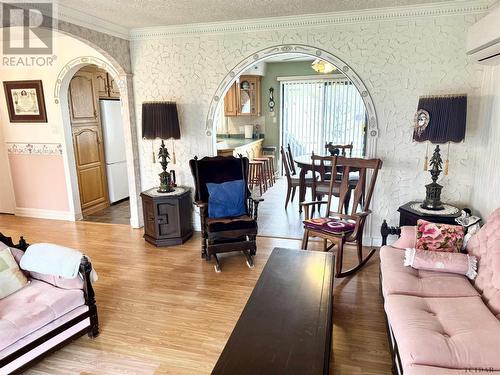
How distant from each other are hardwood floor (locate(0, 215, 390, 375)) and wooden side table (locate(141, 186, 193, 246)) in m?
0.14

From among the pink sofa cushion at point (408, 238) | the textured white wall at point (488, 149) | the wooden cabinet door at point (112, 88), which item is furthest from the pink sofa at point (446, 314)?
the wooden cabinet door at point (112, 88)

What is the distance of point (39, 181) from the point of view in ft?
17.1

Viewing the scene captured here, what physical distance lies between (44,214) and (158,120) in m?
2.68

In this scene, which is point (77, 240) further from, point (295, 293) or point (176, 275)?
point (295, 293)

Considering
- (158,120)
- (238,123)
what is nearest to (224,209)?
(158,120)

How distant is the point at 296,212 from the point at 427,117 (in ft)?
8.59

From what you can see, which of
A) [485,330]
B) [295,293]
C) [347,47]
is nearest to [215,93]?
[347,47]

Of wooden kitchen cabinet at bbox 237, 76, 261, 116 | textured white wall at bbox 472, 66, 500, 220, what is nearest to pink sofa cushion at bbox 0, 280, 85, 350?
textured white wall at bbox 472, 66, 500, 220

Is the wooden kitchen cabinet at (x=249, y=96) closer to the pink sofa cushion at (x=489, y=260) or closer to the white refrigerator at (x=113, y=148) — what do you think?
the white refrigerator at (x=113, y=148)

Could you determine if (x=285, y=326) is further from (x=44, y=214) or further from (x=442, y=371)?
(x=44, y=214)

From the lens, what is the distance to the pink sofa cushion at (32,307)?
76.7 inches

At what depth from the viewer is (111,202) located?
19.5 feet

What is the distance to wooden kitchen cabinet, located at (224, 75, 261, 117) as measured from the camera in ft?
25.2

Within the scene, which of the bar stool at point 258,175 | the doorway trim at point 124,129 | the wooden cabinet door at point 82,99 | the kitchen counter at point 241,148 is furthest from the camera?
the bar stool at point 258,175
